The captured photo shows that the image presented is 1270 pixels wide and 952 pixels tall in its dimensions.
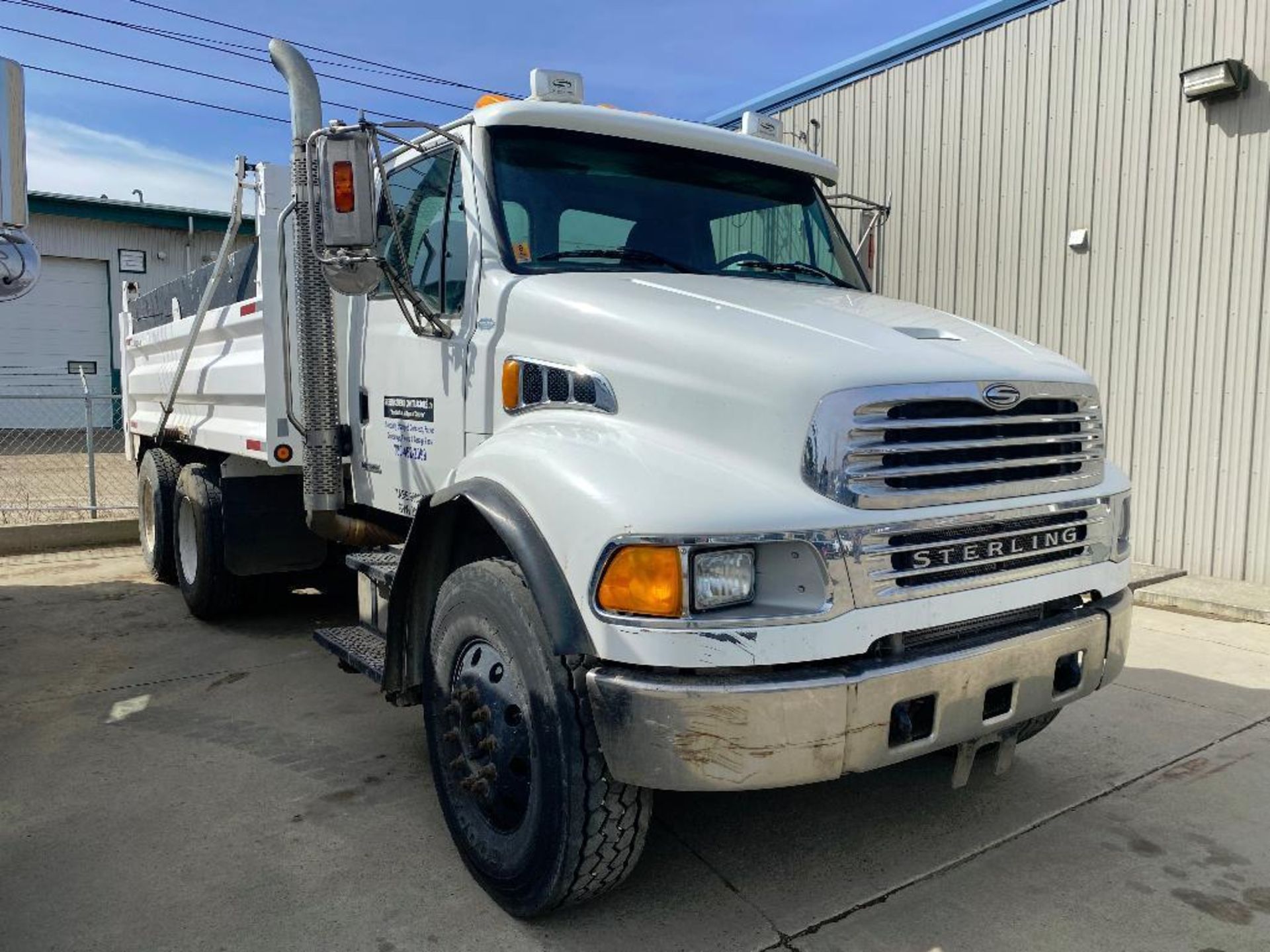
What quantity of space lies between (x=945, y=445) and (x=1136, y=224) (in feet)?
19.0

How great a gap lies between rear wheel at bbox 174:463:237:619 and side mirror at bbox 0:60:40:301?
163 centimetres

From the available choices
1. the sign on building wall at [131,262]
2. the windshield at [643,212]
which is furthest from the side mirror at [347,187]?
the sign on building wall at [131,262]

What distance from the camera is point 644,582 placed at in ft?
7.81

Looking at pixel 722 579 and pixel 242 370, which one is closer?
pixel 722 579

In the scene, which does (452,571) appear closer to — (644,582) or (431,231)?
(644,582)

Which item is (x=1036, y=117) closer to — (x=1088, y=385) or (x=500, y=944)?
(x=1088, y=385)

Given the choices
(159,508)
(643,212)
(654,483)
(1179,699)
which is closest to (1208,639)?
(1179,699)

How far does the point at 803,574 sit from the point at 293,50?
3.35m

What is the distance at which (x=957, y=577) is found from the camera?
265 centimetres

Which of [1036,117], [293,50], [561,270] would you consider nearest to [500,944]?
[561,270]

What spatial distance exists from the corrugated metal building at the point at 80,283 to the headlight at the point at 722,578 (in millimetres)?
21463

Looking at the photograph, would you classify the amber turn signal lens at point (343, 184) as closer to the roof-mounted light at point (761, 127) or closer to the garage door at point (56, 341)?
the roof-mounted light at point (761, 127)

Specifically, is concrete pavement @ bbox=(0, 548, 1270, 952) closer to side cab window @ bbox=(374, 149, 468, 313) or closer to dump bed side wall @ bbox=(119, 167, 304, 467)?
dump bed side wall @ bbox=(119, 167, 304, 467)

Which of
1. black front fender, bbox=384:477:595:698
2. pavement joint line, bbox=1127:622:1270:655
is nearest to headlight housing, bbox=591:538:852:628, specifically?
black front fender, bbox=384:477:595:698
